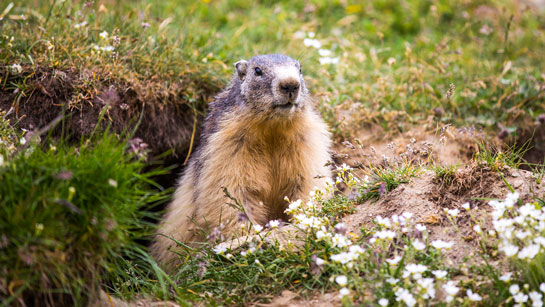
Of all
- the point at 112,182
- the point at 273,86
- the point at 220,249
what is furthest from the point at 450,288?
the point at 273,86

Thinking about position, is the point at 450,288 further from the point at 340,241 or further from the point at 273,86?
the point at 273,86

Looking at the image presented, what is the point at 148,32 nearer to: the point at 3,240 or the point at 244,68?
the point at 244,68

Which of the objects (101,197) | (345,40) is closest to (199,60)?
(345,40)

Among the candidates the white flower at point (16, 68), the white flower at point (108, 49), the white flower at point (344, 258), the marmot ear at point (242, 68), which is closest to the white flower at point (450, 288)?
the white flower at point (344, 258)

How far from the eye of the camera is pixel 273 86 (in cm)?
518

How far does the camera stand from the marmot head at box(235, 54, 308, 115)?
16.9 feet

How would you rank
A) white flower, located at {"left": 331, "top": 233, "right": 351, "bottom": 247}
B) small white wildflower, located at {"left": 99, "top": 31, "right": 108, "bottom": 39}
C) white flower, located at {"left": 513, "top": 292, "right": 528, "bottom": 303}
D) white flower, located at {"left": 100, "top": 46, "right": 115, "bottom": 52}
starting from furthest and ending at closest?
small white wildflower, located at {"left": 99, "top": 31, "right": 108, "bottom": 39} < white flower, located at {"left": 100, "top": 46, "right": 115, "bottom": 52} < white flower, located at {"left": 331, "top": 233, "right": 351, "bottom": 247} < white flower, located at {"left": 513, "top": 292, "right": 528, "bottom": 303}

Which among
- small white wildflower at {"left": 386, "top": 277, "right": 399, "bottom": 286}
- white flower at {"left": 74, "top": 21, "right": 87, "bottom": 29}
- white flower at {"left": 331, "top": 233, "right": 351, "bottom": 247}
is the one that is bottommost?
small white wildflower at {"left": 386, "top": 277, "right": 399, "bottom": 286}

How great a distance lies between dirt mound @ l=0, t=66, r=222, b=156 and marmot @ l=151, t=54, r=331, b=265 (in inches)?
38.9

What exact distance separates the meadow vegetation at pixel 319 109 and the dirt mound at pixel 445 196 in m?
0.03

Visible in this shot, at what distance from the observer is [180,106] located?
6.99 meters

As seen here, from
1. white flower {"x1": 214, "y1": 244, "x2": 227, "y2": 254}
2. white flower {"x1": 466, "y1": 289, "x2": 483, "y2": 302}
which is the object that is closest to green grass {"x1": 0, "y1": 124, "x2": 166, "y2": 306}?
white flower {"x1": 214, "y1": 244, "x2": 227, "y2": 254}

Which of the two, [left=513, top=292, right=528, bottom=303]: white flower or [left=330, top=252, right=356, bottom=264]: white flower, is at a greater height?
[left=330, top=252, right=356, bottom=264]: white flower

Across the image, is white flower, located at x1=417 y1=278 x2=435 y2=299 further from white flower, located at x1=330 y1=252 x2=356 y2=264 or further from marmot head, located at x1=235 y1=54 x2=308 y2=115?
marmot head, located at x1=235 y1=54 x2=308 y2=115
